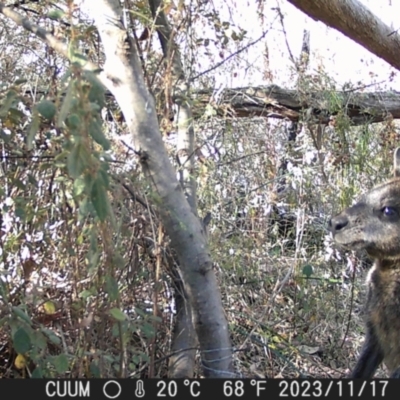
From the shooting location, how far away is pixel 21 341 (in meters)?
2.82

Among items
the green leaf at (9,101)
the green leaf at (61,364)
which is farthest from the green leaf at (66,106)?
the green leaf at (61,364)

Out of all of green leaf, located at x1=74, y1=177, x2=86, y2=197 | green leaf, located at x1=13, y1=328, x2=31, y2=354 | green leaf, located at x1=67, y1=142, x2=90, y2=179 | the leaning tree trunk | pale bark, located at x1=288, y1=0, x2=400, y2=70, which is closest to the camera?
green leaf, located at x1=67, y1=142, x2=90, y2=179

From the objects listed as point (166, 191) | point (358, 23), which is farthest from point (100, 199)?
point (358, 23)

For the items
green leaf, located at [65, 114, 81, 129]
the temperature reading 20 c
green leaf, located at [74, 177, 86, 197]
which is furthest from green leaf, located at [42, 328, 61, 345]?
green leaf, located at [65, 114, 81, 129]

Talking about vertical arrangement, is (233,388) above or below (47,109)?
below

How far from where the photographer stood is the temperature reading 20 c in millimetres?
2980

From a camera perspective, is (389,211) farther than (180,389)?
Yes

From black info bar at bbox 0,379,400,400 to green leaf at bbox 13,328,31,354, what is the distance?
18cm

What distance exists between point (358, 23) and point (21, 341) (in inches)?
138

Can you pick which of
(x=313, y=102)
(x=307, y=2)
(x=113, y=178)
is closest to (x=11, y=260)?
(x=113, y=178)

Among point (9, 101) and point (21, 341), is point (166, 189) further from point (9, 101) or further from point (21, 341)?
point (21, 341)

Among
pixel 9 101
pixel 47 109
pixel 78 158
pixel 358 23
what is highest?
pixel 358 23

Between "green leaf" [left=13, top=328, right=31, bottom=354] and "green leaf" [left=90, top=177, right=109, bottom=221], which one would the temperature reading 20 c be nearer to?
"green leaf" [left=13, top=328, right=31, bottom=354]

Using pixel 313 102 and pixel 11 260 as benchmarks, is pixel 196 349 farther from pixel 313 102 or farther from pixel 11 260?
pixel 313 102
